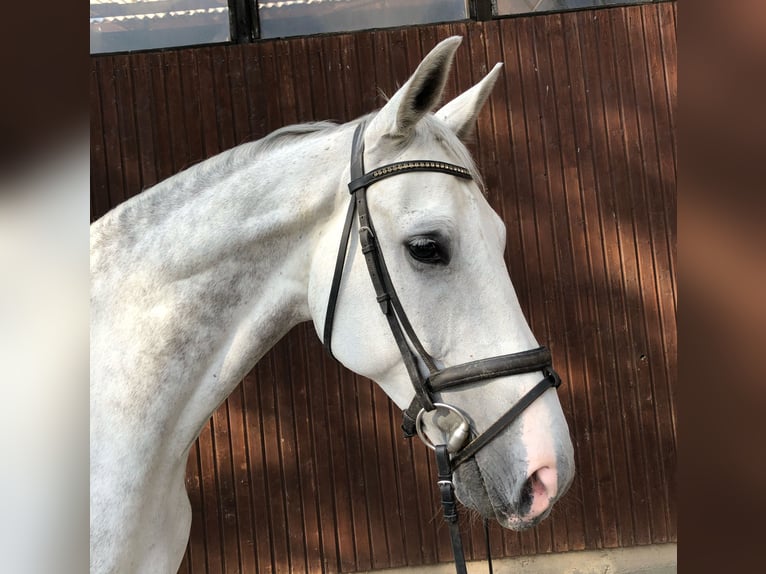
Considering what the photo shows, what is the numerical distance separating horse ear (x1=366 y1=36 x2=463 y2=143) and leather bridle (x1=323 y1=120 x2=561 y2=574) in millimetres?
81

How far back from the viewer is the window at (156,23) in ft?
9.86

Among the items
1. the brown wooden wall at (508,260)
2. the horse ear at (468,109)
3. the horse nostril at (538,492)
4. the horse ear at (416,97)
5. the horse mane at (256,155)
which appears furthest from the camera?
the brown wooden wall at (508,260)

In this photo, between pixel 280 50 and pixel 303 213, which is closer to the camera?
pixel 303 213

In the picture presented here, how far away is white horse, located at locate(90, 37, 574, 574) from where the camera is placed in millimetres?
1194

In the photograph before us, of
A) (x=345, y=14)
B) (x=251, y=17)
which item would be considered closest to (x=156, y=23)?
(x=251, y=17)

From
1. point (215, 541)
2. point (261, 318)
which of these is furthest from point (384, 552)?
point (261, 318)

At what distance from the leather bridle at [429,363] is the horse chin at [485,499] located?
0.08 ft

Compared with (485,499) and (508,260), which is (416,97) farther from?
(508,260)

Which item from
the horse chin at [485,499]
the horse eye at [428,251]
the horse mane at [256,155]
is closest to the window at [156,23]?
the horse mane at [256,155]

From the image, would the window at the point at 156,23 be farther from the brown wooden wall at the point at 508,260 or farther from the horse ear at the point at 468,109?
the horse ear at the point at 468,109

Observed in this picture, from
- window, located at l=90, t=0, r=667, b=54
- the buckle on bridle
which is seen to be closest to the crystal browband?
the buckle on bridle
